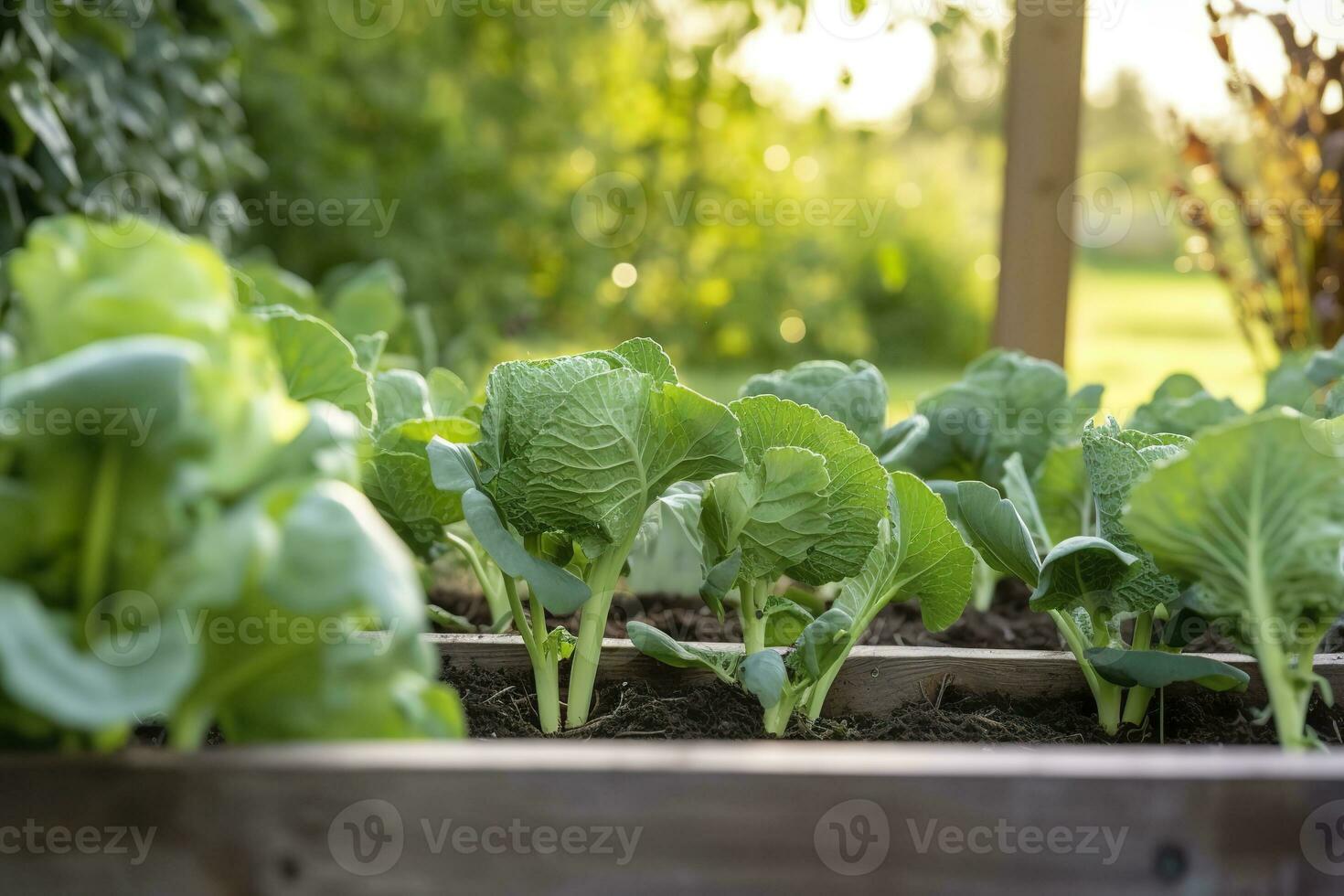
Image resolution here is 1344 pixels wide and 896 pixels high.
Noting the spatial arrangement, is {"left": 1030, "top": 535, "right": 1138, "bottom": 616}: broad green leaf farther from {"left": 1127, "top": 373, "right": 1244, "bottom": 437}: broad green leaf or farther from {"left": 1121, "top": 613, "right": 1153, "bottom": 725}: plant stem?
{"left": 1127, "top": 373, "right": 1244, "bottom": 437}: broad green leaf

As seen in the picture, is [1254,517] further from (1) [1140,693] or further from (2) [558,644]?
(2) [558,644]

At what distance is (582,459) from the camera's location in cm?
103

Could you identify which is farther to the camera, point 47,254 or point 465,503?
point 465,503

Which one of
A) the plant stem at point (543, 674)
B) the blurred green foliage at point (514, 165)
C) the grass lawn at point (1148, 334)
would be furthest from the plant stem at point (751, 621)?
the grass lawn at point (1148, 334)

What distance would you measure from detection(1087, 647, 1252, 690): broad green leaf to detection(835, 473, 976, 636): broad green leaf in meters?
0.16

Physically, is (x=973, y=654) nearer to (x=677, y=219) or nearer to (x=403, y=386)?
(x=403, y=386)

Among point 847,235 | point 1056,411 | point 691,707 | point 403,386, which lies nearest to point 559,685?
point 691,707

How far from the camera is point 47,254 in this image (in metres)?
0.72

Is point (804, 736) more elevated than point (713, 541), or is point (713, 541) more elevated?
point (713, 541)

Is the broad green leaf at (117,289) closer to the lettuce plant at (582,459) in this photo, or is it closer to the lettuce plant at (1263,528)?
the lettuce plant at (582,459)

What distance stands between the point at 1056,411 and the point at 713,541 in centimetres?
73

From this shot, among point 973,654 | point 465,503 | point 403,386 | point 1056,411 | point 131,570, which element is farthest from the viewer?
point 1056,411

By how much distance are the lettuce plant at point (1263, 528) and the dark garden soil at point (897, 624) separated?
0.52 metres

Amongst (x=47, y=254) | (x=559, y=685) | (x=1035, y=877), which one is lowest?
(x=559, y=685)
